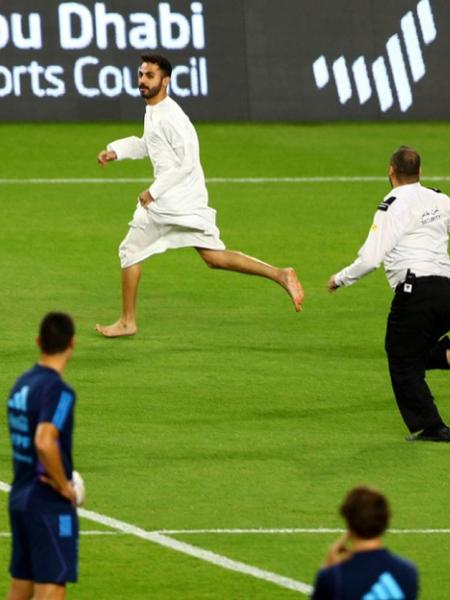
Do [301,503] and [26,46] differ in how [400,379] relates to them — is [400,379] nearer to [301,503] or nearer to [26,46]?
[301,503]

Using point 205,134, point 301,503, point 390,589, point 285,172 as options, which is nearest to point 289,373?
point 301,503

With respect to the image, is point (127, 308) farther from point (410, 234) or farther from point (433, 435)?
point (410, 234)

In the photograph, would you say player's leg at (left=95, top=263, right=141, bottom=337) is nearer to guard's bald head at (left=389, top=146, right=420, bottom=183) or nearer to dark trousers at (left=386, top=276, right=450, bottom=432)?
dark trousers at (left=386, top=276, right=450, bottom=432)

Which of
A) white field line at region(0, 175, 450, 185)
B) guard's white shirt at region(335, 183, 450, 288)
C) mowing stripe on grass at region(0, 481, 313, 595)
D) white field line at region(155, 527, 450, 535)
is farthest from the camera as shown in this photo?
white field line at region(0, 175, 450, 185)

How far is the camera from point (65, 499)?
8609 millimetres

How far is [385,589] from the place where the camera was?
280 inches

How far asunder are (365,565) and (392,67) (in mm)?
21980

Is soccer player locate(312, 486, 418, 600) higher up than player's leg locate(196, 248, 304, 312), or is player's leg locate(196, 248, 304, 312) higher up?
player's leg locate(196, 248, 304, 312)

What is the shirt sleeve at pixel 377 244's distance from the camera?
12719 millimetres

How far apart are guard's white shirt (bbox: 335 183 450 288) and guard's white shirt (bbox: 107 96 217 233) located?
3.54 m

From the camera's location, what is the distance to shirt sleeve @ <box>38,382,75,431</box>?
27.9 feet

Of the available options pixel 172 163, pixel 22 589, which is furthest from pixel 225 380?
pixel 22 589

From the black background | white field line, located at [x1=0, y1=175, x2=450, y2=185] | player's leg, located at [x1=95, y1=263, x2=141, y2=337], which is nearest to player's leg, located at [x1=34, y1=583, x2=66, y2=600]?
player's leg, located at [x1=95, y1=263, x2=141, y2=337]

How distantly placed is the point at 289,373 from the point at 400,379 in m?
2.50
